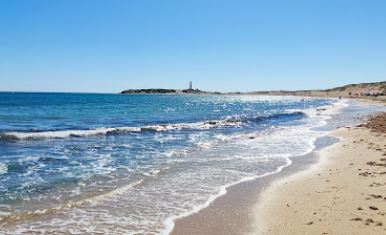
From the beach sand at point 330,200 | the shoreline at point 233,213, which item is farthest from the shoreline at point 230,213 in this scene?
the beach sand at point 330,200

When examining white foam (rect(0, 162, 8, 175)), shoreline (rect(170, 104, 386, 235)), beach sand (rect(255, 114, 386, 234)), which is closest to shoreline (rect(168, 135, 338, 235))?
shoreline (rect(170, 104, 386, 235))

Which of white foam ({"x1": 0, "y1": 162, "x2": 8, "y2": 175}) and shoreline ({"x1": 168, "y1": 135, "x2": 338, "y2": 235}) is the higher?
white foam ({"x1": 0, "y1": 162, "x2": 8, "y2": 175})

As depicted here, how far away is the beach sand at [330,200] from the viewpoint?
8477mm

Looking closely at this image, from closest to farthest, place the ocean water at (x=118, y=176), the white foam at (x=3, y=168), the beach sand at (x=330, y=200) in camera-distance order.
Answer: the beach sand at (x=330, y=200)
the ocean water at (x=118, y=176)
the white foam at (x=3, y=168)

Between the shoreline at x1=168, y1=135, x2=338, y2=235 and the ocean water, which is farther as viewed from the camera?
the ocean water

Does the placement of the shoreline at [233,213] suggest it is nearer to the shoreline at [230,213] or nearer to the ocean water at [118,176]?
the shoreline at [230,213]

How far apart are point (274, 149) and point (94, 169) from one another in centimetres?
949

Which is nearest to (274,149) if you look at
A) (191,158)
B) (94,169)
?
(191,158)

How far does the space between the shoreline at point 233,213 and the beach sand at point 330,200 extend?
0.13 m

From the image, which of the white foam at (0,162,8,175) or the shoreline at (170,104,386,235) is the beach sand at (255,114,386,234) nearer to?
the shoreline at (170,104,386,235)

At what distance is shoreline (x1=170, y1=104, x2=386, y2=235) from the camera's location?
27.9 ft

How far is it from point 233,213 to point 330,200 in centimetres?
266

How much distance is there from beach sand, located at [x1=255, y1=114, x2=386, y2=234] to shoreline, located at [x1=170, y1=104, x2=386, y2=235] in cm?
13

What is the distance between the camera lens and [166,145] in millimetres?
22734
